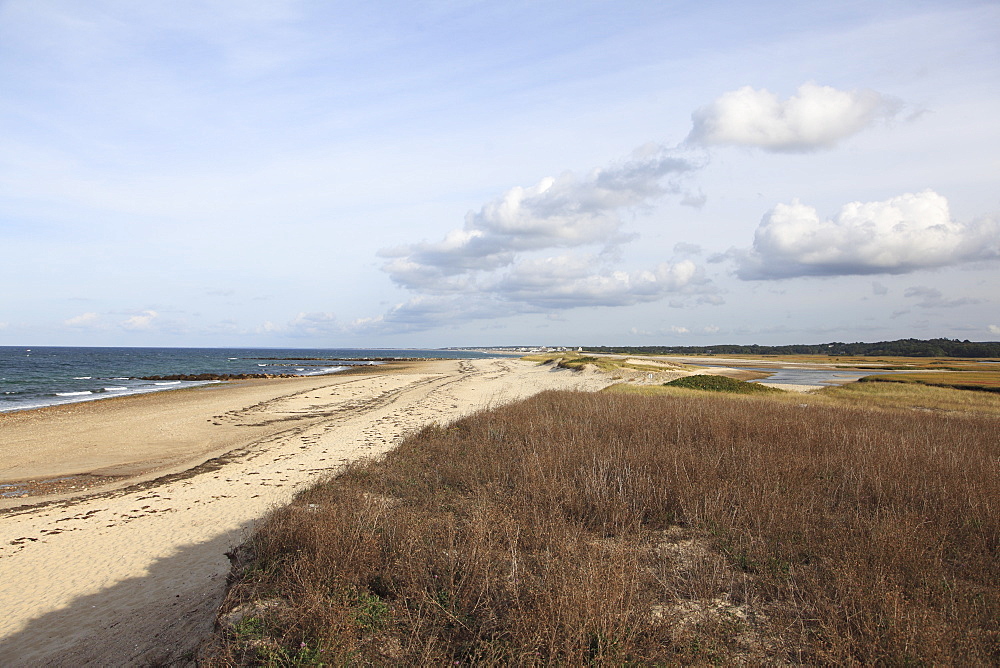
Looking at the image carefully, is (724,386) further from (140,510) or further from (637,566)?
(140,510)

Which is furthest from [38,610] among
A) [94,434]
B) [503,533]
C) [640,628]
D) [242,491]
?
[94,434]

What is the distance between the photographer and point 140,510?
36.4 feet

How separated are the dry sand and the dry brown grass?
1.90 metres

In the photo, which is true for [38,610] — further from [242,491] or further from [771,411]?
[771,411]

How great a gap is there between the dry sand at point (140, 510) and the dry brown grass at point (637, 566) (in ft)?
6.25

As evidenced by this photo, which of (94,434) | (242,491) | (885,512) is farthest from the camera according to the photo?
(94,434)

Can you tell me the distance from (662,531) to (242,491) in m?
9.96

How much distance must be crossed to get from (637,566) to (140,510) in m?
11.2

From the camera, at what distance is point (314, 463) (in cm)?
1445

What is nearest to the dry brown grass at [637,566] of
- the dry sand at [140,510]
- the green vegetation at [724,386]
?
the dry sand at [140,510]

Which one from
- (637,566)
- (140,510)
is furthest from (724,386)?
(140,510)

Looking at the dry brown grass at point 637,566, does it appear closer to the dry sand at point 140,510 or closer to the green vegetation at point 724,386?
the dry sand at point 140,510

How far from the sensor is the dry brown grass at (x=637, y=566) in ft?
12.9

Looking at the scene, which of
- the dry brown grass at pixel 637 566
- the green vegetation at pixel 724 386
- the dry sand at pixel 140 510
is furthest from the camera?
the green vegetation at pixel 724 386
